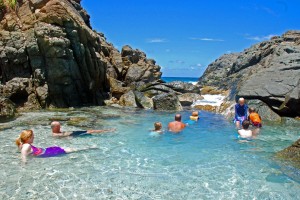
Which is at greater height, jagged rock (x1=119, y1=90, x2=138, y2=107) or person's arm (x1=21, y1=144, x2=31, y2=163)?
jagged rock (x1=119, y1=90, x2=138, y2=107)

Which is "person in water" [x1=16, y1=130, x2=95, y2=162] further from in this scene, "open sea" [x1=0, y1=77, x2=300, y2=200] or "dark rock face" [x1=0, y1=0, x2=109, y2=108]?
"dark rock face" [x1=0, y1=0, x2=109, y2=108]

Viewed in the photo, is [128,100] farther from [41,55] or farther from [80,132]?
[80,132]

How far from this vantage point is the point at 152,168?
11602 millimetres

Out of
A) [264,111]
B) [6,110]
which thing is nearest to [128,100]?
[6,110]

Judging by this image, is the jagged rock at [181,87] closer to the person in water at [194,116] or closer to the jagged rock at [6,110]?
the person in water at [194,116]

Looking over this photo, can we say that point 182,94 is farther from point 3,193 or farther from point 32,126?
point 3,193

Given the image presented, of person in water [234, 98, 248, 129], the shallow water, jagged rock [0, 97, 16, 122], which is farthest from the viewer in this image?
jagged rock [0, 97, 16, 122]

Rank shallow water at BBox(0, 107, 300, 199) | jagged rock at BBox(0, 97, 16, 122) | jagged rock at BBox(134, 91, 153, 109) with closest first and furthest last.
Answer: shallow water at BBox(0, 107, 300, 199), jagged rock at BBox(0, 97, 16, 122), jagged rock at BBox(134, 91, 153, 109)

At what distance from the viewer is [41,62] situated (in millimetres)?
29453

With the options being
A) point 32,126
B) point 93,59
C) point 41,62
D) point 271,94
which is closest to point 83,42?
point 93,59

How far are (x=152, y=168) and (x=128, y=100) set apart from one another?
76.4 ft

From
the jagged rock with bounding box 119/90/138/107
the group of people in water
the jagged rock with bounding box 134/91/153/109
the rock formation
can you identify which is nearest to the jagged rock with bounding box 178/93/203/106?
the rock formation

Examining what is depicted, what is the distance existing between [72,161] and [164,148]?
4.38 m

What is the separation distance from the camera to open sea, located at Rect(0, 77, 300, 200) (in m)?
9.24
